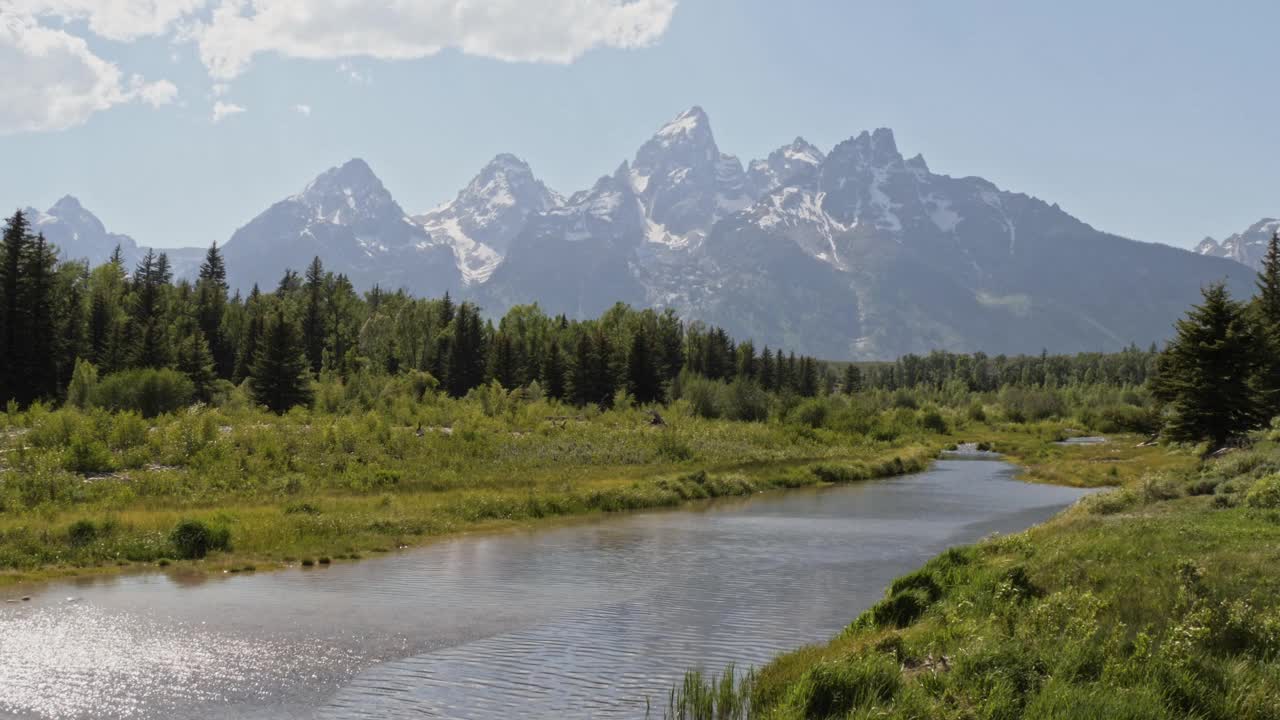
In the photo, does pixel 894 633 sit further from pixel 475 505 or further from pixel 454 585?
pixel 475 505

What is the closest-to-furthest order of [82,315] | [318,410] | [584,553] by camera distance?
1. [584,553]
2. [318,410]
3. [82,315]

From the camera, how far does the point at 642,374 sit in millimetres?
125438

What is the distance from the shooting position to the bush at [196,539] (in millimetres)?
30281

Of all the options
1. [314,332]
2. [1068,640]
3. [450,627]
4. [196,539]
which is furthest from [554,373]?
[1068,640]

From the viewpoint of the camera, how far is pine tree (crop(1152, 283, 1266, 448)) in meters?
57.4

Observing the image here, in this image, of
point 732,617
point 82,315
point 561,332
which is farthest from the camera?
point 561,332

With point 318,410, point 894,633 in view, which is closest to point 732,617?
point 894,633

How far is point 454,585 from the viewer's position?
2770 cm

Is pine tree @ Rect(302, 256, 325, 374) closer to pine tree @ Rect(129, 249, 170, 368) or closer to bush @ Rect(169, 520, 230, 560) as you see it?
pine tree @ Rect(129, 249, 170, 368)

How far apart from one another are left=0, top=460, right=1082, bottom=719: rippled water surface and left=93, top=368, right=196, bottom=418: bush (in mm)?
43489

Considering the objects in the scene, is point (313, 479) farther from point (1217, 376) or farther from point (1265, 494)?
point (1217, 376)

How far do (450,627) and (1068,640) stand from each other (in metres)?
13.7

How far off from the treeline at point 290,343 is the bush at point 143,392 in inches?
6.6

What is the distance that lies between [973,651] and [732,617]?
9025 millimetres
